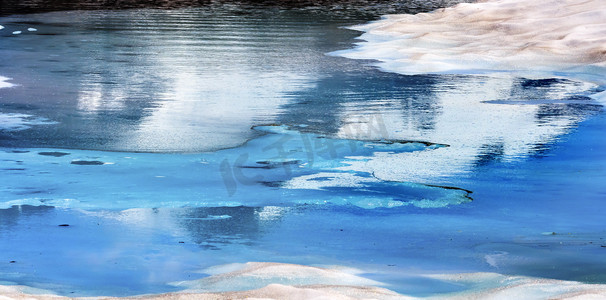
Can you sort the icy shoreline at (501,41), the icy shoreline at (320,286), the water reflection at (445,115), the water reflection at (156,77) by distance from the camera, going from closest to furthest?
the icy shoreline at (320,286) < the water reflection at (445,115) < the water reflection at (156,77) < the icy shoreline at (501,41)

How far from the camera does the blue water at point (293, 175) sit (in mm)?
5320

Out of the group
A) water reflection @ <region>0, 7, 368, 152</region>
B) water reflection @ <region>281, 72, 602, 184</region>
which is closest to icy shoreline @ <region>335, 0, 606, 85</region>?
water reflection @ <region>281, 72, 602, 184</region>

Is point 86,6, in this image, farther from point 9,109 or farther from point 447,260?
point 447,260

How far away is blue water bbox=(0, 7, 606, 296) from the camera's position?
5320mm

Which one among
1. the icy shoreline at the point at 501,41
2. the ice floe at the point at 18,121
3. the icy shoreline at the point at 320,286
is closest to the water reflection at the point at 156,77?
the ice floe at the point at 18,121

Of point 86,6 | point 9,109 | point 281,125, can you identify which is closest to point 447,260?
point 281,125

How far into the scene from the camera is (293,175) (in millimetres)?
7254

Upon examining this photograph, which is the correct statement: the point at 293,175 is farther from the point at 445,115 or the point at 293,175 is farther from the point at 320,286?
the point at 445,115

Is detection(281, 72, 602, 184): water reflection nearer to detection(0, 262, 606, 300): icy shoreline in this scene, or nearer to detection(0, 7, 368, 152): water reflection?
detection(0, 7, 368, 152): water reflection

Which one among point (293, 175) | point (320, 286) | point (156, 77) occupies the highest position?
point (320, 286)

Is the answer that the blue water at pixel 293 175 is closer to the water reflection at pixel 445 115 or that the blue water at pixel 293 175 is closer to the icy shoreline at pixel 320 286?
the water reflection at pixel 445 115

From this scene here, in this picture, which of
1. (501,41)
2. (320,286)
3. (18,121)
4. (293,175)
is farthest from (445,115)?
(501,41)

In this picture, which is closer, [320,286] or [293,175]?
[320,286]

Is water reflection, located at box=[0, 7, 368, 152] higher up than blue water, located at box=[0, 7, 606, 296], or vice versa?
blue water, located at box=[0, 7, 606, 296]
